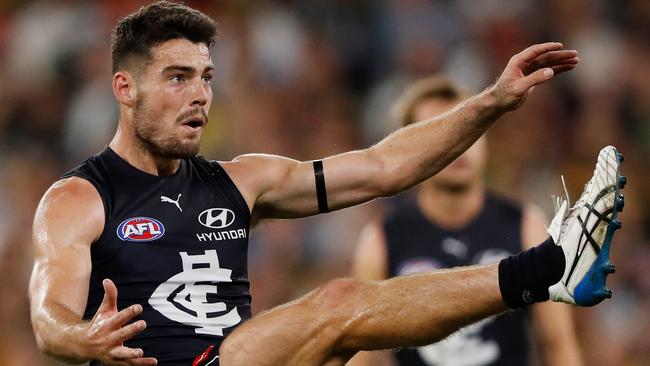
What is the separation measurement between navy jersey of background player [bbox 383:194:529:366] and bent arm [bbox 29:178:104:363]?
236 cm

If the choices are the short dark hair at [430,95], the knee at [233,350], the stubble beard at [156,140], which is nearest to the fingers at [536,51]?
the stubble beard at [156,140]

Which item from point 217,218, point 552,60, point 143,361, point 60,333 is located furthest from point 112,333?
point 552,60

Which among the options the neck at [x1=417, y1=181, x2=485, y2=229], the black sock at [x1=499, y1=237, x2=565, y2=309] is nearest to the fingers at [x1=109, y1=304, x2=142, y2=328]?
the black sock at [x1=499, y1=237, x2=565, y2=309]

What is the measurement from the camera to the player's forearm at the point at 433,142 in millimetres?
5930

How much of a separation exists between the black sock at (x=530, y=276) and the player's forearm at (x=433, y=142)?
2.92 feet

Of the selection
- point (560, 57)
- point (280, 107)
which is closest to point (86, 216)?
point (560, 57)

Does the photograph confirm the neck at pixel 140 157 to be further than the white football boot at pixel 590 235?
Yes

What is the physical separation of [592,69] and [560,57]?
5.80 meters

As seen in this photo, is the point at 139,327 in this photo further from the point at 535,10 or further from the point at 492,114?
the point at 535,10

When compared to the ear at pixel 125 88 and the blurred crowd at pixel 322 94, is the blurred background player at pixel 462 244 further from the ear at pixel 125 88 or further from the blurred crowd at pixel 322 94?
the blurred crowd at pixel 322 94

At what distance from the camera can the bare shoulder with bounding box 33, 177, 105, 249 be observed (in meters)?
5.56

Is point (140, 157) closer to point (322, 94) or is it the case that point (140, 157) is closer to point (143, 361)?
point (143, 361)

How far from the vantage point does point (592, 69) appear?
37.3ft

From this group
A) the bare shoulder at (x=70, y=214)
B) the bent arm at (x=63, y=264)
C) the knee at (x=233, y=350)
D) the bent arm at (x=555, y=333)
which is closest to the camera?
the bent arm at (x=63, y=264)
